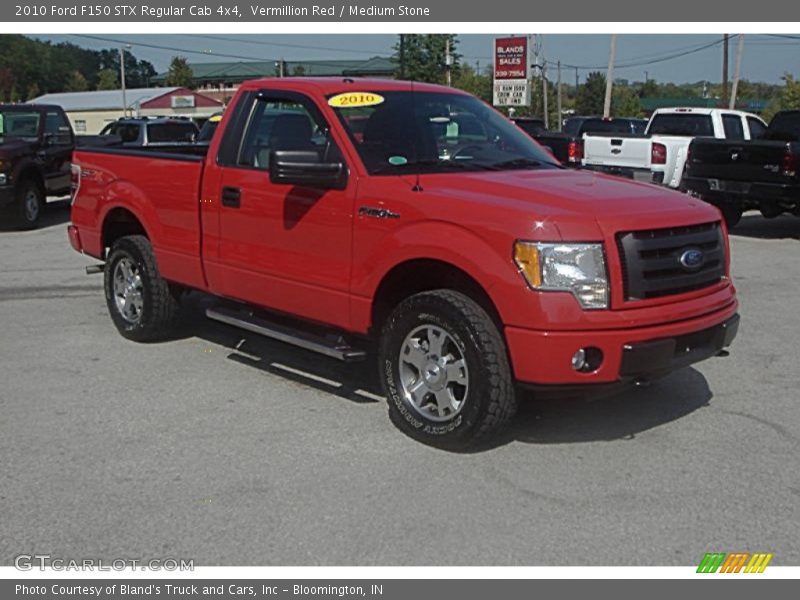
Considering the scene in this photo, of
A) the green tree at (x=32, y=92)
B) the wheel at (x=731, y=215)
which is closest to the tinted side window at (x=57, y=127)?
the wheel at (x=731, y=215)

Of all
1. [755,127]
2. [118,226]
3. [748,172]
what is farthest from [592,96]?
[118,226]

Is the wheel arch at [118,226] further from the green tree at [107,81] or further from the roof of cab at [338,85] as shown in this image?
the green tree at [107,81]

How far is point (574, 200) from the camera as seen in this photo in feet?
15.3

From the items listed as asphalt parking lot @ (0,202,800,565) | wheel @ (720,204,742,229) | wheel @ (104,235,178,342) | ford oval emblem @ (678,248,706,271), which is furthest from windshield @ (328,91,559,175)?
wheel @ (720,204,742,229)

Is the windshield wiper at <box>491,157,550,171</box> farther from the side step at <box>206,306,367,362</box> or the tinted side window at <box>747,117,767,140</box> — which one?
the tinted side window at <box>747,117,767,140</box>

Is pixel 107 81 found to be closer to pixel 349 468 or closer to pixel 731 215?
pixel 731 215

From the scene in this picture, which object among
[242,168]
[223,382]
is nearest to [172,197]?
[242,168]

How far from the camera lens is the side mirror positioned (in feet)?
16.6

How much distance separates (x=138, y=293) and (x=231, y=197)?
1.60 metres

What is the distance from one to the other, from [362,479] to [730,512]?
1.76 meters

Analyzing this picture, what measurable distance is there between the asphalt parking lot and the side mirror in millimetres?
1422

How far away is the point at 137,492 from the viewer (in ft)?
14.2

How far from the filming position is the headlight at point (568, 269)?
4379 millimetres

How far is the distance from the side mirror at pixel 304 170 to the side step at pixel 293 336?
3.12ft
